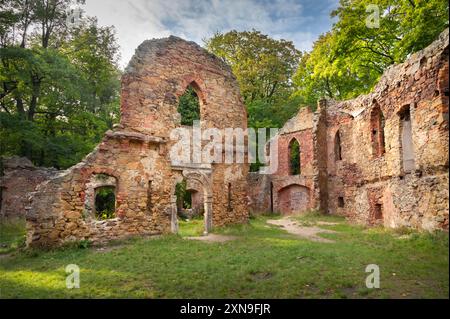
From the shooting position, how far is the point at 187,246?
9.80 metres

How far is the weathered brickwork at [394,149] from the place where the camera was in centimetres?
803

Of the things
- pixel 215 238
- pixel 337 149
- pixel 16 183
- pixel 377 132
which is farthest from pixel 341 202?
pixel 16 183

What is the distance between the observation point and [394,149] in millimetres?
11062

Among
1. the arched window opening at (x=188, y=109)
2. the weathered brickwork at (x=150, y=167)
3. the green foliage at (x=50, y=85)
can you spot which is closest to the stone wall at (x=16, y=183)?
the green foliage at (x=50, y=85)

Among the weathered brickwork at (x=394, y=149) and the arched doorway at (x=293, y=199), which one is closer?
the weathered brickwork at (x=394, y=149)

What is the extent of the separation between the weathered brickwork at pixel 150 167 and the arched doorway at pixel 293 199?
9462 millimetres
